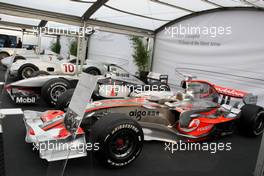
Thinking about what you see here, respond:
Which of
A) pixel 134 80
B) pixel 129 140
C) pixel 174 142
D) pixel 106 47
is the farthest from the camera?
pixel 106 47

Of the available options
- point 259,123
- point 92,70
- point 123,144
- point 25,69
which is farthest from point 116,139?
point 92,70

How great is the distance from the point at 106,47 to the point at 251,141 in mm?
10189

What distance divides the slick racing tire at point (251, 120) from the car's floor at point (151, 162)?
454 mm

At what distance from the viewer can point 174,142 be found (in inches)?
144

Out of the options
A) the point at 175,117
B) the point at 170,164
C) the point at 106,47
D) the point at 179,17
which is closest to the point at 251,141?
the point at 175,117

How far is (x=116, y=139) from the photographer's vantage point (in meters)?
2.86

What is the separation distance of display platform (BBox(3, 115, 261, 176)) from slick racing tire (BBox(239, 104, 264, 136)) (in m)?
0.52

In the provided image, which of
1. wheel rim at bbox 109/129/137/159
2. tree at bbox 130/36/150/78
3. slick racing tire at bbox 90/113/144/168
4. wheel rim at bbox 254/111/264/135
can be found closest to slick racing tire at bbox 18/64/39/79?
tree at bbox 130/36/150/78

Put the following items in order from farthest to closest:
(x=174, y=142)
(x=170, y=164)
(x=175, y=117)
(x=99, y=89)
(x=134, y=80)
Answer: (x=134, y=80), (x=99, y=89), (x=175, y=117), (x=174, y=142), (x=170, y=164)

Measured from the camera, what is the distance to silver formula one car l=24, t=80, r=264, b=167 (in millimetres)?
2736

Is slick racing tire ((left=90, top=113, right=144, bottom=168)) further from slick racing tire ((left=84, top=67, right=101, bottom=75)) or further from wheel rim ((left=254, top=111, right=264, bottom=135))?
slick racing tire ((left=84, top=67, right=101, bottom=75))

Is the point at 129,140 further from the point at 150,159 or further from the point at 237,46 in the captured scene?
the point at 237,46

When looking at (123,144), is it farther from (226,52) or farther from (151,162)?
(226,52)

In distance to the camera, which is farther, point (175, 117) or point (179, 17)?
point (179, 17)
